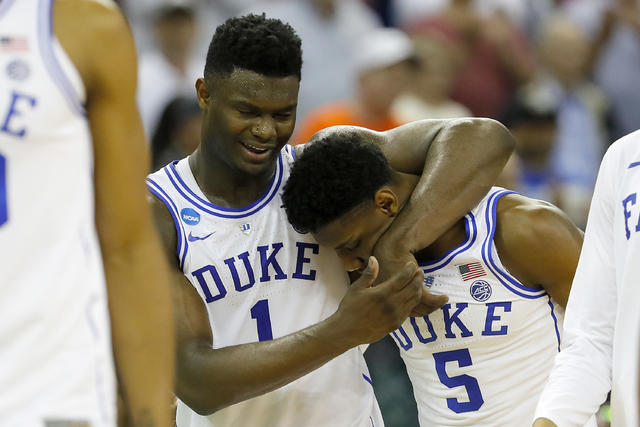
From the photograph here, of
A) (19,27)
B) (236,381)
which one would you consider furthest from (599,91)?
(19,27)

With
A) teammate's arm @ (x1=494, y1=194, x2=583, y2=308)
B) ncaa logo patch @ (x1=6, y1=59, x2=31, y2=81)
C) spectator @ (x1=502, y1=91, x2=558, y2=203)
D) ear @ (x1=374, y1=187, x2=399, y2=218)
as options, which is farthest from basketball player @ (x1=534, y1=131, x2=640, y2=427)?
spectator @ (x1=502, y1=91, x2=558, y2=203)

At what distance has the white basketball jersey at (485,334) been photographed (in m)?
3.95

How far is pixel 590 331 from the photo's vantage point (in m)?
3.29

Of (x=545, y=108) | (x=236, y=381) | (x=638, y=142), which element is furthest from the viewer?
(x=545, y=108)

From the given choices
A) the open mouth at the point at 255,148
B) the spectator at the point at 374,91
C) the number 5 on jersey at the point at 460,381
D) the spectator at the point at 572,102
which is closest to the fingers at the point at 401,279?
the number 5 on jersey at the point at 460,381

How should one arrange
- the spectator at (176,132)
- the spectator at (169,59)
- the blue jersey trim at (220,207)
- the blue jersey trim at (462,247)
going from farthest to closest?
the spectator at (169,59) → the spectator at (176,132) → the blue jersey trim at (220,207) → the blue jersey trim at (462,247)

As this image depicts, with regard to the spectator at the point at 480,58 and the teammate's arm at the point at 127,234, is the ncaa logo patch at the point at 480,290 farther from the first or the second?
the spectator at the point at 480,58

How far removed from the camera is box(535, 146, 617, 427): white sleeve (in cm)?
321

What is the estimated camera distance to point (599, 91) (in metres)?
9.64

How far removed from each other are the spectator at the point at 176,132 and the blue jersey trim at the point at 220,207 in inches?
110

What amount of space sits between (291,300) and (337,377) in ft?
1.21

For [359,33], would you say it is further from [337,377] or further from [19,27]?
[19,27]

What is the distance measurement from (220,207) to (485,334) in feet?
3.72

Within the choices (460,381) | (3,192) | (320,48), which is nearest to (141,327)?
(3,192)
